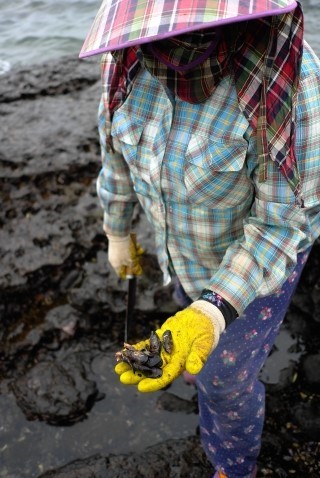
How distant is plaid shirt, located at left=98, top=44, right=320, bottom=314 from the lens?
162 centimetres

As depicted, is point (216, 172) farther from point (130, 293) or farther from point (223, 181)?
point (130, 293)

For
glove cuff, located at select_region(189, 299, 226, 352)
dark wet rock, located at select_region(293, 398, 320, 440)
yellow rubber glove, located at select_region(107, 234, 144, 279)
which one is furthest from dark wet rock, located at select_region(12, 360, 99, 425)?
glove cuff, located at select_region(189, 299, 226, 352)

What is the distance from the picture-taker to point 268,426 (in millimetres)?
2824

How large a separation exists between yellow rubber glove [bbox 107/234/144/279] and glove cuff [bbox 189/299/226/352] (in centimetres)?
96

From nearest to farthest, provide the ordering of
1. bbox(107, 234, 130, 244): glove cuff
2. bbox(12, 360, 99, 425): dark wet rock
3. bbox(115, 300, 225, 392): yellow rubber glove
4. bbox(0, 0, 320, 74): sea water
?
1. bbox(115, 300, 225, 392): yellow rubber glove
2. bbox(107, 234, 130, 244): glove cuff
3. bbox(12, 360, 99, 425): dark wet rock
4. bbox(0, 0, 320, 74): sea water

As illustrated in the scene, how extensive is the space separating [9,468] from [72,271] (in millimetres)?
1258

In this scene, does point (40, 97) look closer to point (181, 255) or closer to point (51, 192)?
point (51, 192)

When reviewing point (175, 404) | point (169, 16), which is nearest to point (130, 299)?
point (175, 404)

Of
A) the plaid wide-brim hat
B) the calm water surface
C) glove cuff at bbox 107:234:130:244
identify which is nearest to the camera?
the plaid wide-brim hat

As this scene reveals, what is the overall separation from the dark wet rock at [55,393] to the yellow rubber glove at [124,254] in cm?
73

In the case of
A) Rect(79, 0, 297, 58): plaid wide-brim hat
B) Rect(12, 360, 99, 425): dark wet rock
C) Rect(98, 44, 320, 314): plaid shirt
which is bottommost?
Rect(12, 360, 99, 425): dark wet rock

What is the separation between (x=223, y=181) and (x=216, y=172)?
41 mm

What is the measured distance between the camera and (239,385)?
2113 millimetres

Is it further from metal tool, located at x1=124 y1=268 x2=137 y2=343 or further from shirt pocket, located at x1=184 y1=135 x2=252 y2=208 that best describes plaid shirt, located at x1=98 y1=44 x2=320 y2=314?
metal tool, located at x1=124 y1=268 x2=137 y2=343
